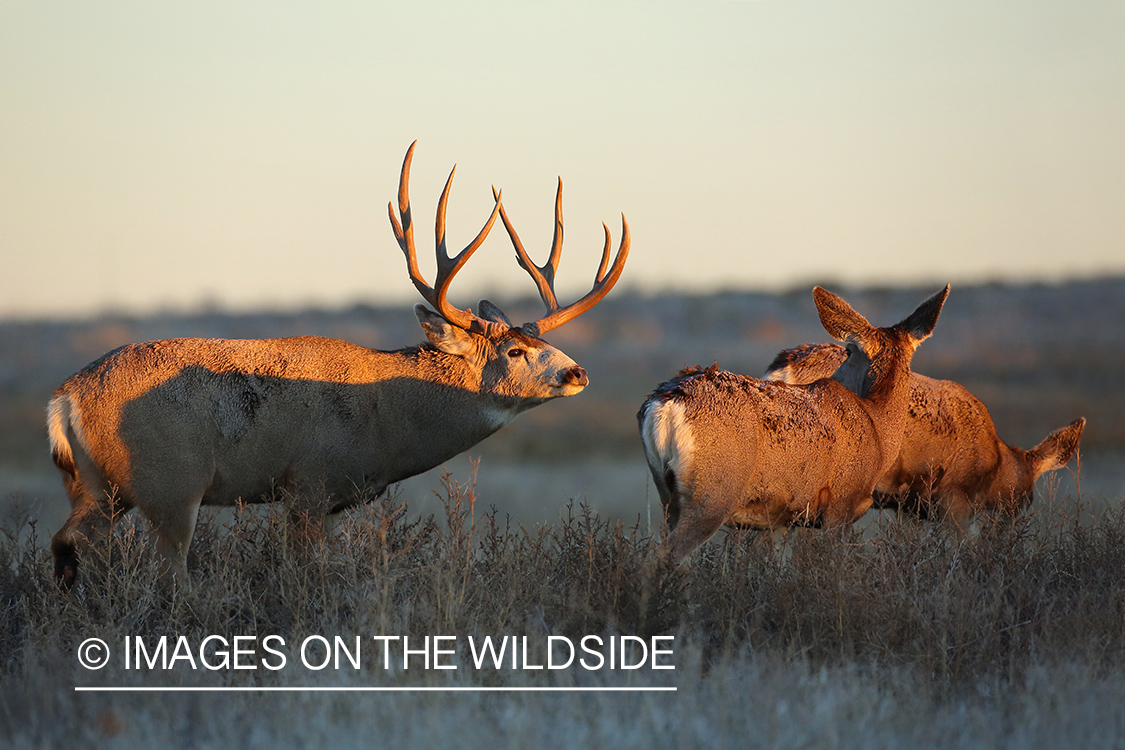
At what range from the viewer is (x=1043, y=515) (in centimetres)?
829

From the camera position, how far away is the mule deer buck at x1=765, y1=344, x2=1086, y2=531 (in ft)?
28.5

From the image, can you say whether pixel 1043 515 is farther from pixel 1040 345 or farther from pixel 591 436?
pixel 1040 345

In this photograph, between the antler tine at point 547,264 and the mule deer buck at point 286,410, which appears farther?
the antler tine at point 547,264

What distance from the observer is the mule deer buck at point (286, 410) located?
7012 millimetres

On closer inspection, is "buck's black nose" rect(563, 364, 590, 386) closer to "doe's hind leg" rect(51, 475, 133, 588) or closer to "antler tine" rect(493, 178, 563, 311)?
"antler tine" rect(493, 178, 563, 311)

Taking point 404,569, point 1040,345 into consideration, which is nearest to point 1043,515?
point 404,569

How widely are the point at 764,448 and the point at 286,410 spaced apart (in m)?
3.04

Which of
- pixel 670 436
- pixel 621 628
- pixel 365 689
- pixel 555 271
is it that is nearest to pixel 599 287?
pixel 555 271

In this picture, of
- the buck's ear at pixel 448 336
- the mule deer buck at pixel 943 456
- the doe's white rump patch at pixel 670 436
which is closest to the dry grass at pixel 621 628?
the doe's white rump patch at pixel 670 436

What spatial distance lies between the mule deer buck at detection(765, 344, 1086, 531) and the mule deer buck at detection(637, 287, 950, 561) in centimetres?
62

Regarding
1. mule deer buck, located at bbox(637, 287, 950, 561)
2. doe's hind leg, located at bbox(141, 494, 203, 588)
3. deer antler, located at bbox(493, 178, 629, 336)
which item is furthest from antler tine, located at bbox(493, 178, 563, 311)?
doe's hind leg, located at bbox(141, 494, 203, 588)

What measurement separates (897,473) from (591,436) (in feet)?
63.1

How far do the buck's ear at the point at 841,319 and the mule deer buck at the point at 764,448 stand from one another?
0.11 metres

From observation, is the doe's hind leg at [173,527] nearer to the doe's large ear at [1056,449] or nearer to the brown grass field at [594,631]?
the brown grass field at [594,631]
